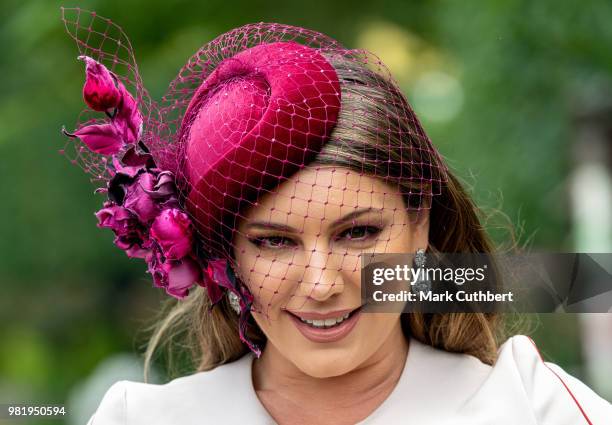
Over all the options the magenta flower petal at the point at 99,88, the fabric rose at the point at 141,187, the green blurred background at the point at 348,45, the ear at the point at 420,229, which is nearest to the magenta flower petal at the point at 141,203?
the fabric rose at the point at 141,187

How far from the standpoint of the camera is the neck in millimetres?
2736

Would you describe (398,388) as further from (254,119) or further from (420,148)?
(254,119)

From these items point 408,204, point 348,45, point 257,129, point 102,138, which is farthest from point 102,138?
point 348,45

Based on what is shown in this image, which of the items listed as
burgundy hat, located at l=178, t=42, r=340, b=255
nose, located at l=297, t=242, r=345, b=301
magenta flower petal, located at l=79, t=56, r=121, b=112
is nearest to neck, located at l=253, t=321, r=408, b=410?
nose, located at l=297, t=242, r=345, b=301

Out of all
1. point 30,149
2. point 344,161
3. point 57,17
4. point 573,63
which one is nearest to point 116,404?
point 344,161

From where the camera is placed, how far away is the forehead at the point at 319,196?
2457mm

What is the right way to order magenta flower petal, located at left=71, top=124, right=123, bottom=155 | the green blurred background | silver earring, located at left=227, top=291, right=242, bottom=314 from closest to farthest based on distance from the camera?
1. magenta flower petal, located at left=71, top=124, right=123, bottom=155
2. silver earring, located at left=227, top=291, right=242, bottom=314
3. the green blurred background

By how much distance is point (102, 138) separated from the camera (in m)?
2.70

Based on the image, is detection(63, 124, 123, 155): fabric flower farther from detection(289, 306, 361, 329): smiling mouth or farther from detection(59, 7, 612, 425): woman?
detection(289, 306, 361, 329): smiling mouth

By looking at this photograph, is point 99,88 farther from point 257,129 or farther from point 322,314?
point 322,314

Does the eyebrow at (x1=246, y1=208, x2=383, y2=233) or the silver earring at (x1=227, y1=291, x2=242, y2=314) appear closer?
the eyebrow at (x1=246, y1=208, x2=383, y2=233)

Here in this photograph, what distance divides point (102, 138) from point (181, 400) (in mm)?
747

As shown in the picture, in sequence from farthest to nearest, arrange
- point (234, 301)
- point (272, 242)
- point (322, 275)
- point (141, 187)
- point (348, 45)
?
point (348, 45) → point (234, 301) → point (141, 187) → point (272, 242) → point (322, 275)

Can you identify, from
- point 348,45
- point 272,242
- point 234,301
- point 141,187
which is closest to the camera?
point 272,242
